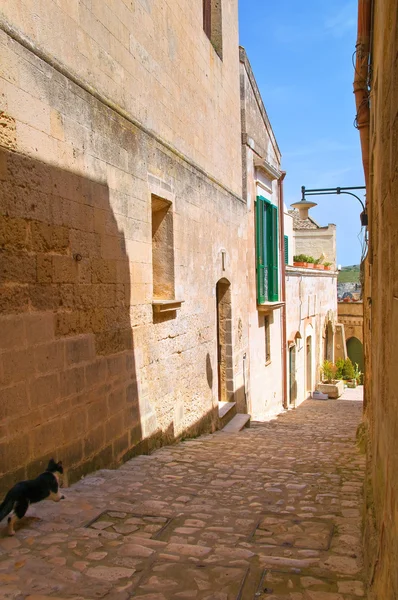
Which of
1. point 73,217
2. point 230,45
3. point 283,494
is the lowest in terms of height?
point 283,494

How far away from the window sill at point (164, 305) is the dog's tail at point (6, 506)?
336cm

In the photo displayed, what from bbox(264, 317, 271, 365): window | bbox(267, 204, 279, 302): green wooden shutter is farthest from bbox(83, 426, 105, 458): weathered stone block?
bbox(264, 317, 271, 365): window

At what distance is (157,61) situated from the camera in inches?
275

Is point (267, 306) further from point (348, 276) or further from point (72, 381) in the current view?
point (348, 276)

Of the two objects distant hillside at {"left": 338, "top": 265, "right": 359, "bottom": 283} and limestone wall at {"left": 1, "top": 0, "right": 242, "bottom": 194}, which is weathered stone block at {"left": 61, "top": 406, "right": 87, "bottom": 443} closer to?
limestone wall at {"left": 1, "top": 0, "right": 242, "bottom": 194}

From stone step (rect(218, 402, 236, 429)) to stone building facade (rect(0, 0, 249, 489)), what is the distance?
33 centimetres

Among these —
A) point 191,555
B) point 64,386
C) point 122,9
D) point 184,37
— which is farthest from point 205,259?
point 191,555

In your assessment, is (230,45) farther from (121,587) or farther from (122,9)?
(121,587)

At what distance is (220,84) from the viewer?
396 inches

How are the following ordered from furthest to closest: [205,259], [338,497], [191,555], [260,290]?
1. [260,290]
2. [205,259]
3. [338,497]
4. [191,555]

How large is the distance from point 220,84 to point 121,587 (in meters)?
9.10

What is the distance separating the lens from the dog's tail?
128 inches

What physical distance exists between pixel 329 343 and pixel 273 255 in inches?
454

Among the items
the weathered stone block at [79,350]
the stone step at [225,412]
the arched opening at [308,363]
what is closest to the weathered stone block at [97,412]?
the weathered stone block at [79,350]
